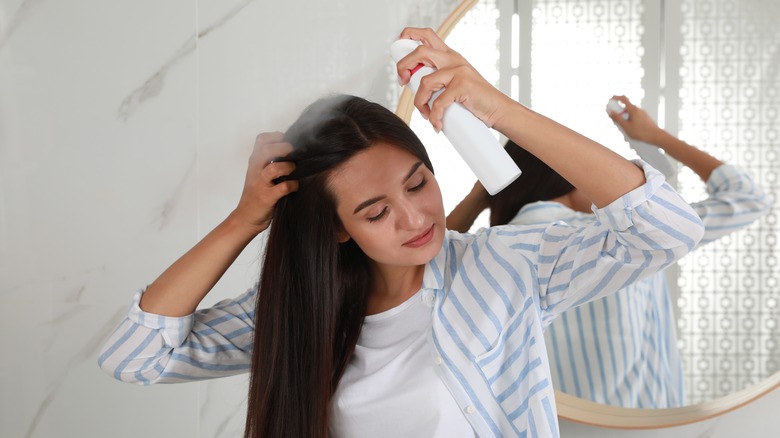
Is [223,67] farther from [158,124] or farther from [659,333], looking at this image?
[659,333]

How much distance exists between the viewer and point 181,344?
35.0 inches

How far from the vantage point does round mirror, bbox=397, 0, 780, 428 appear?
1043mm

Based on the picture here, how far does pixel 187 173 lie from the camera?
3.84 feet

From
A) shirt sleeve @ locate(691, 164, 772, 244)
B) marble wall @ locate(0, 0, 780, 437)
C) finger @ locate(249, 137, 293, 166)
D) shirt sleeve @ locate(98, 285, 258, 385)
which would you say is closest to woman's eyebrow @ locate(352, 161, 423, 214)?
finger @ locate(249, 137, 293, 166)

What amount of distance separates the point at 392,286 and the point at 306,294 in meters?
0.10

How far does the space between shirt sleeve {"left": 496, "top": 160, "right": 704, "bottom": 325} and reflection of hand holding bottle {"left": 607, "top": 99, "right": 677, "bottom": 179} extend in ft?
0.94

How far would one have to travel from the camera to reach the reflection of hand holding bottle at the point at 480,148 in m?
0.65

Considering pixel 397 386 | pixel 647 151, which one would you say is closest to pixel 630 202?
pixel 397 386

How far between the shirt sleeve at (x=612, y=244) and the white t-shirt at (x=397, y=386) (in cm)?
12

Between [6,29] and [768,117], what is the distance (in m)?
1.05

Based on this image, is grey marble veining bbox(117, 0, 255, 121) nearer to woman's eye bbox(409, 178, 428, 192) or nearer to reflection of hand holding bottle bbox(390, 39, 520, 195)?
woman's eye bbox(409, 178, 428, 192)

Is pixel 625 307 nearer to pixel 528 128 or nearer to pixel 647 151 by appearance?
pixel 647 151

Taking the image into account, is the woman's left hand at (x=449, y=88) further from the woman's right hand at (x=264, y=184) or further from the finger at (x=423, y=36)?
the woman's right hand at (x=264, y=184)

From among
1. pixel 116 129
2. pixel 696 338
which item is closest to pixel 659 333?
pixel 696 338
